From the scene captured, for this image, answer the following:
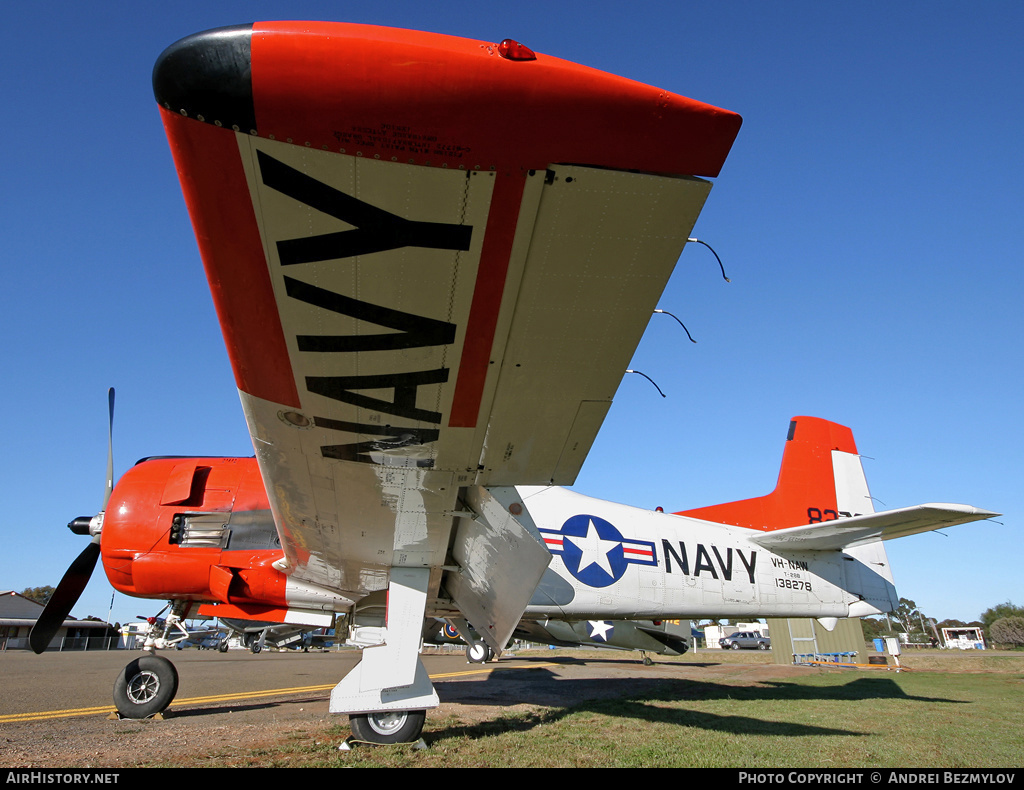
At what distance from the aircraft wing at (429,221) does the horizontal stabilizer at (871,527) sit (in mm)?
6488

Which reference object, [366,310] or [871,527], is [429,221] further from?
[871,527]

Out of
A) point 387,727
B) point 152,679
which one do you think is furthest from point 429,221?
point 152,679

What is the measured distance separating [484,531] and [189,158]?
4.00m

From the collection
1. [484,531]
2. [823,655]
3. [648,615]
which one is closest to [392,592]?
[484,531]

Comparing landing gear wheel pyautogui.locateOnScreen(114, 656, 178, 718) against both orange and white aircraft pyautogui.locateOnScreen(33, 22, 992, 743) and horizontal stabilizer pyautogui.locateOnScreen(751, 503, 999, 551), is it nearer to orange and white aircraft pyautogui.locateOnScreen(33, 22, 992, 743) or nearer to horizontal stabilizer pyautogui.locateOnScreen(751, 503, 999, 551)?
orange and white aircraft pyautogui.locateOnScreen(33, 22, 992, 743)

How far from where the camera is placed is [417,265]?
2.43 meters

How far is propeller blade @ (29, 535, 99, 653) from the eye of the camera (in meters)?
7.72

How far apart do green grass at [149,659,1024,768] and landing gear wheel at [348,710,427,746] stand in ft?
0.63

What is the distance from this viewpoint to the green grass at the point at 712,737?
501cm

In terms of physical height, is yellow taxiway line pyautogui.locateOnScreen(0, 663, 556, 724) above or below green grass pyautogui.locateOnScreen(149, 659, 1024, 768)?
below

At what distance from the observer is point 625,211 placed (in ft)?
7.28

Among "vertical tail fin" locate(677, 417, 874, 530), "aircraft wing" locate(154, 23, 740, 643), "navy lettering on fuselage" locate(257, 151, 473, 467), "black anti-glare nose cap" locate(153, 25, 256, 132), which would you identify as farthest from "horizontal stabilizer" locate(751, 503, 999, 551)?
"black anti-glare nose cap" locate(153, 25, 256, 132)

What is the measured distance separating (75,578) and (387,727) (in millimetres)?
5431
